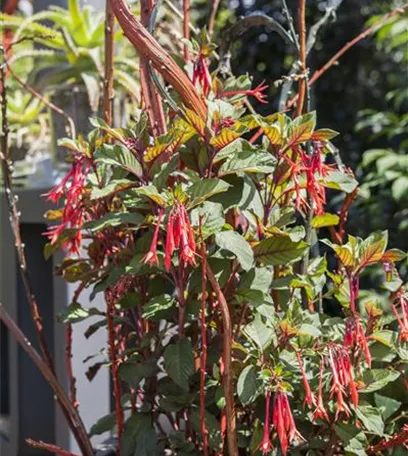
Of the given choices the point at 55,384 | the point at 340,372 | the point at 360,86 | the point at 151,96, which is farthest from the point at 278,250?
the point at 360,86

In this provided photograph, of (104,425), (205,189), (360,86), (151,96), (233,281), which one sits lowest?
(104,425)

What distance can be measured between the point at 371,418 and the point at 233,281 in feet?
0.85

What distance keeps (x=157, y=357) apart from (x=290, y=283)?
22cm

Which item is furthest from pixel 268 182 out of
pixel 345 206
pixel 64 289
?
pixel 64 289

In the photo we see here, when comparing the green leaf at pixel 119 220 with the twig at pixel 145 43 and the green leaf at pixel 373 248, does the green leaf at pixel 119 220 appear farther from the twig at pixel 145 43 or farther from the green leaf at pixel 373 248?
the green leaf at pixel 373 248

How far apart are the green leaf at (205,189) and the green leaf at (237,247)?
0.05 metres

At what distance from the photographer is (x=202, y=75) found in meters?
1.11

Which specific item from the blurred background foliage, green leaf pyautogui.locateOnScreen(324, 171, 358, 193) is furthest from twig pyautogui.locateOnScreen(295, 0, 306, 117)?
the blurred background foliage

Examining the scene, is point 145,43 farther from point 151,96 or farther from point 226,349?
point 226,349

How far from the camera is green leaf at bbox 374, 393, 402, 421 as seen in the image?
1117 mm

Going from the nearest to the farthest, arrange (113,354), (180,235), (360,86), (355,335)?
(180,235)
(355,335)
(113,354)
(360,86)

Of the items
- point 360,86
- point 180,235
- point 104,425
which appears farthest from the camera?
point 360,86

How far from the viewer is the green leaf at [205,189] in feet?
3.08

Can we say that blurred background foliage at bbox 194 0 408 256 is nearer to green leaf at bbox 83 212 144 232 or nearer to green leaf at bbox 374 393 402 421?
green leaf at bbox 374 393 402 421
